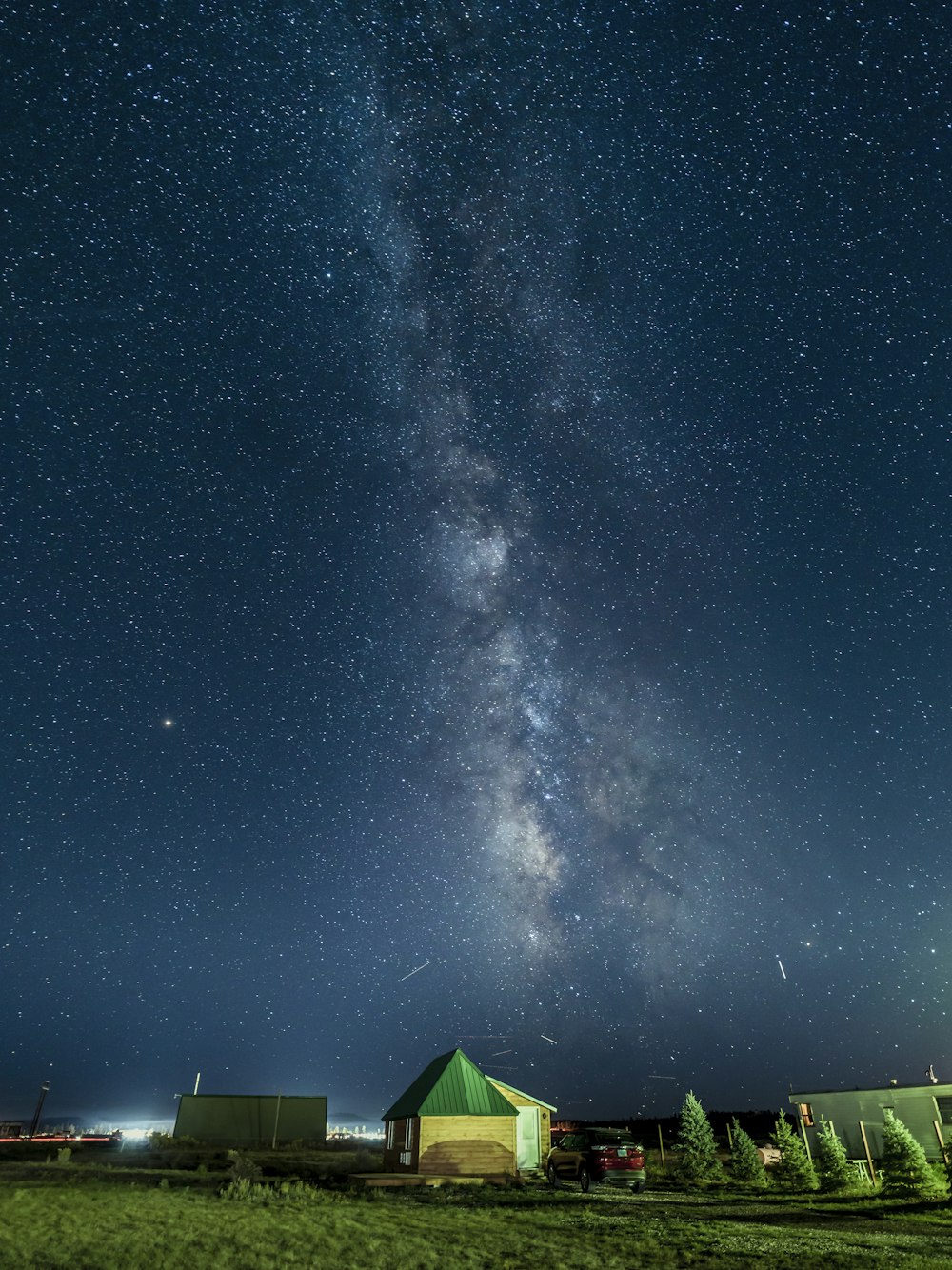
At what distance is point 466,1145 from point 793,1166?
38.9 ft

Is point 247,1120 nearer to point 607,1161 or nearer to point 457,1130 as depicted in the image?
point 457,1130

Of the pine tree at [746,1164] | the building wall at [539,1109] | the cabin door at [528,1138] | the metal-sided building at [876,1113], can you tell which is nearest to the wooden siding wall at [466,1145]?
the cabin door at [528,1138]

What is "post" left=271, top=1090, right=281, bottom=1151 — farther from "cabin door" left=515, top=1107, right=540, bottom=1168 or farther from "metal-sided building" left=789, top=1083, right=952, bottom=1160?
"metal-sided building" left=789, top=1083, right=952, bottom=1160

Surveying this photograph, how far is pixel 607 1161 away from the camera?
927 inches

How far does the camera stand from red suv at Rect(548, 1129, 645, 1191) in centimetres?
2348

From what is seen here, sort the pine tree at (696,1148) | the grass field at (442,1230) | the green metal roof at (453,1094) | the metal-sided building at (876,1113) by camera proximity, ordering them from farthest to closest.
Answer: the metal-sided building at (876,1113)
the pine tree at (696,1148)
the green metal roof at (453,1094)
the grass field at (442,1230)

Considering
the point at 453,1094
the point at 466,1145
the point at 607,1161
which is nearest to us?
the point at 607,1161

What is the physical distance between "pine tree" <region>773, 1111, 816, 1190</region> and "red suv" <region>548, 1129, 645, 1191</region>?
22.6ft

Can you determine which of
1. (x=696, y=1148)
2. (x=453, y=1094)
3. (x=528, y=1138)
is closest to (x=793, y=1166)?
(x=696, y=1148)

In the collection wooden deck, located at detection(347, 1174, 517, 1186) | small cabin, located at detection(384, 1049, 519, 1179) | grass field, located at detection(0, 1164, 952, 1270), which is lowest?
wooden deck, located at detection(347, 1174, 517, 1186)

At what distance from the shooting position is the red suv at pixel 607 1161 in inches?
925

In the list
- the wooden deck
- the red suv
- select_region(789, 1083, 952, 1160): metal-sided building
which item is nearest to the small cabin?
the wooden deck

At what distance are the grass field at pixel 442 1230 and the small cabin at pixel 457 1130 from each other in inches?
265

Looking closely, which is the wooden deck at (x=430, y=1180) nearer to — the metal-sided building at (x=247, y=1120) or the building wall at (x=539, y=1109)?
the building wall at (x=539, y=1109)
